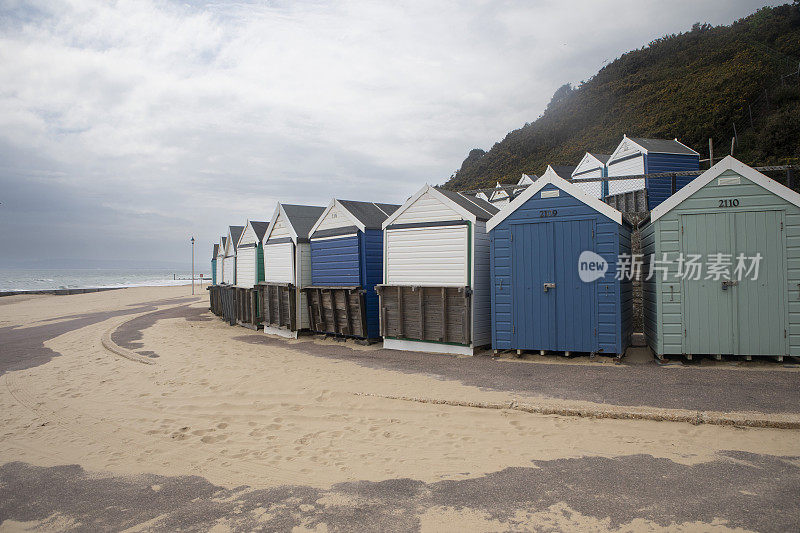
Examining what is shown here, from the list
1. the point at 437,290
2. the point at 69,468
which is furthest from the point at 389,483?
the point at 437,290

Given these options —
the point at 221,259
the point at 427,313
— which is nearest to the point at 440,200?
the point at 427,313

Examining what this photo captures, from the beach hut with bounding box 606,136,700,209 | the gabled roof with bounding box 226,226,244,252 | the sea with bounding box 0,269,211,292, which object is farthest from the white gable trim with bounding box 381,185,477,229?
the sea with bounding box 0,269,211,292

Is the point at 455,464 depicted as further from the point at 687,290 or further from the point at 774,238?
the point at 774,238

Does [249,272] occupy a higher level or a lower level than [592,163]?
lower

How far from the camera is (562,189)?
9.35 meters

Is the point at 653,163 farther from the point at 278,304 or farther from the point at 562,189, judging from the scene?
the point at 278,304

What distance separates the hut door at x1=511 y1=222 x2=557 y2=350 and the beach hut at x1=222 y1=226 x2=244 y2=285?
13428 millimetres

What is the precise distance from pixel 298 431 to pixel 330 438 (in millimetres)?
520

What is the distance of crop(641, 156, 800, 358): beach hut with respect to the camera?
7934 mm

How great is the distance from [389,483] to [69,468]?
355 cm

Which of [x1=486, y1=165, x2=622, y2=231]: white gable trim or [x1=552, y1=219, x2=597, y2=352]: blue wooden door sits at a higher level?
[x1=486, y1=165, x2=622, y2=231]: white gable trim

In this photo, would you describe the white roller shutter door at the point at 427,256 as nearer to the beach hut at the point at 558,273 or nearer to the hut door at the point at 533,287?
the beach hut at the point at 558,273

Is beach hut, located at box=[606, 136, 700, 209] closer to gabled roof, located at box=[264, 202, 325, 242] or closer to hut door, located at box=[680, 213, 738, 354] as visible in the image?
hut door, located at box=[680, 213, 738, 354]

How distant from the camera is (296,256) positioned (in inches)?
562
